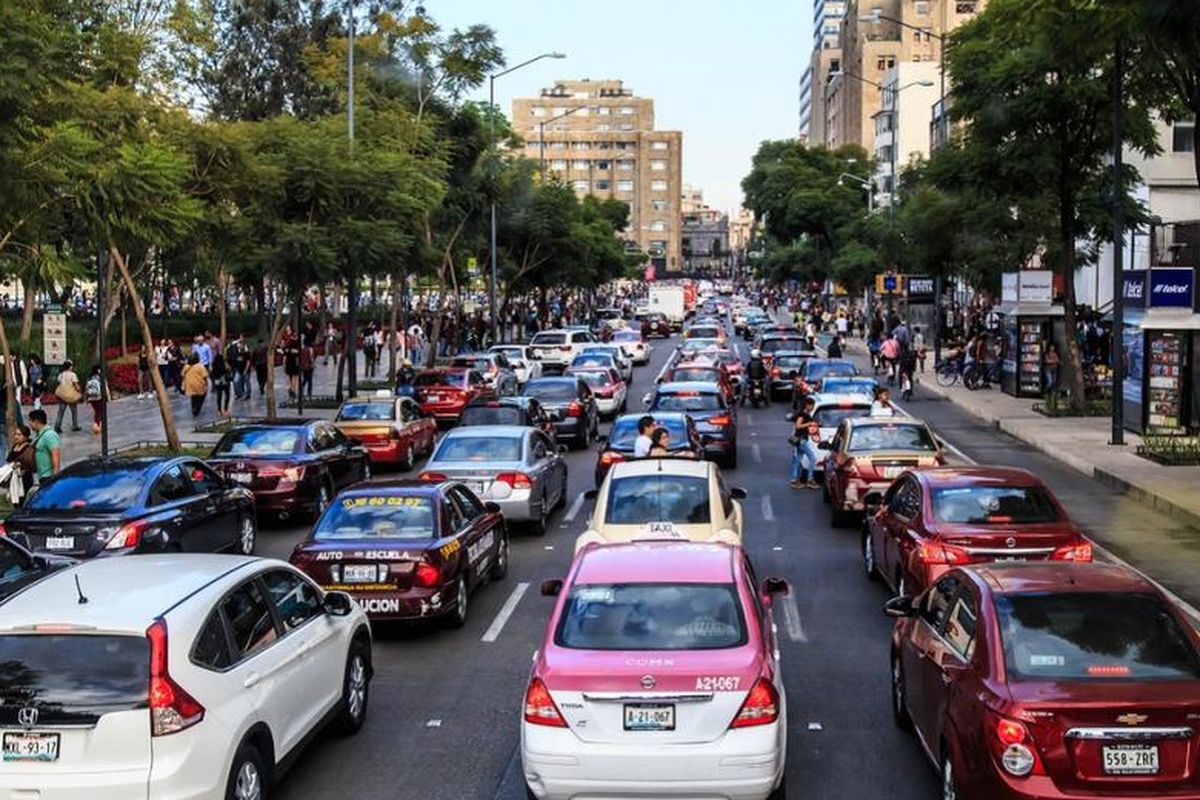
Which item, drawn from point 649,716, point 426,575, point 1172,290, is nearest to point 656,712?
point 649,716

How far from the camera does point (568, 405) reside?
2998cm

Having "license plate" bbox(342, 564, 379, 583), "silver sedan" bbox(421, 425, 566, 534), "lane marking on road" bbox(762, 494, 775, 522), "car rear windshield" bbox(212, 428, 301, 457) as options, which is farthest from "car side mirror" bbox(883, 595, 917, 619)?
"car rear windshield" bbox(212, 428, 301, 457)

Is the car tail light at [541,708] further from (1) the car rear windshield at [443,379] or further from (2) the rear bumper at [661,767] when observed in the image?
(1) the car rear windshield at [443,379]

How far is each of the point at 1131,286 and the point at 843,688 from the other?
23.1 metres

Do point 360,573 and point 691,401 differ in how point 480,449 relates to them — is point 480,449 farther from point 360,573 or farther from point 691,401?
point 691,401

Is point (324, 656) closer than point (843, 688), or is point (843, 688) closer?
point (324, 656)

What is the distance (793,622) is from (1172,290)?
17.9 meters

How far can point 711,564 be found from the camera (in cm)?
922

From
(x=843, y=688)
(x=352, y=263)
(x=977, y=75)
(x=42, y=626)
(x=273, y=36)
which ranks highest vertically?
(x=273, y=36)

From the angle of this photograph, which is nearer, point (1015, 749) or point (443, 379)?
point (1015, 749)

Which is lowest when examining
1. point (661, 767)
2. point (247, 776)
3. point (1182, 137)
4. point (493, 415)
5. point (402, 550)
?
point (247, 776)

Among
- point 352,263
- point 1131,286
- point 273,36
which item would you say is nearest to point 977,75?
point 1131,286

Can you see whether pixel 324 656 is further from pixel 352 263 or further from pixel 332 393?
pixel 332 393

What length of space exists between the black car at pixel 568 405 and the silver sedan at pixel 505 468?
8.97 m
